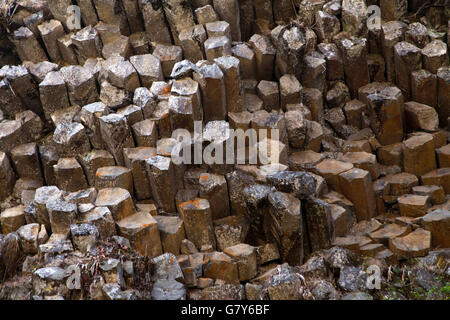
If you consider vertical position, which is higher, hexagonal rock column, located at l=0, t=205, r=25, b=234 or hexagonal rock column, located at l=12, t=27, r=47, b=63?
hexagonal rock column, located at l=12, t=27, r=47, b=63

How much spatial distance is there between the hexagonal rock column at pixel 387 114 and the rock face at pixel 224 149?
3cm

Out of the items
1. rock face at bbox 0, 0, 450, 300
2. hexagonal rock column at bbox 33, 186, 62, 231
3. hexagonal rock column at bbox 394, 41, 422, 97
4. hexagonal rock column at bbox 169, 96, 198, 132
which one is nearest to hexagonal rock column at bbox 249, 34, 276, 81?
rock face at bbox 0, 0, 450, 300

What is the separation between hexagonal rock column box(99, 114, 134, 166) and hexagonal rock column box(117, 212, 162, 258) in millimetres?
1027

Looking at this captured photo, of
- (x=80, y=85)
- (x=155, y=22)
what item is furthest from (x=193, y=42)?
(x=80, y=85)

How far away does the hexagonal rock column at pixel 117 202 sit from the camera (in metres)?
7.99

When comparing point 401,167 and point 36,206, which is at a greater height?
point 36,206

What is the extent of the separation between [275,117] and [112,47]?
2.74 metres

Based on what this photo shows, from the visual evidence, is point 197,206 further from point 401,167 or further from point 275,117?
point 401,167

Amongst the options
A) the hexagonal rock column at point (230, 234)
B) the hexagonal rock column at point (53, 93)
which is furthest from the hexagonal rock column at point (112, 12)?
the hexagonal rock column at point (230, 234)

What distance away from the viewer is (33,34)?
9711mm

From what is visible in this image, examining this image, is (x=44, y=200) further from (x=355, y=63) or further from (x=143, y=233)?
(x=355, y=63)

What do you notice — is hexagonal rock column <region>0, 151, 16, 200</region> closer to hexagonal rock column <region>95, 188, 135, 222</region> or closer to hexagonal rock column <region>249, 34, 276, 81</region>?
hexagonal rock column <region>95, 188, 135, 222</region>

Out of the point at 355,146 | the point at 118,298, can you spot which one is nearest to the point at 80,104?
the point at 118,298

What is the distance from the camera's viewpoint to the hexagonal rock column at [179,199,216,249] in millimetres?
8266
